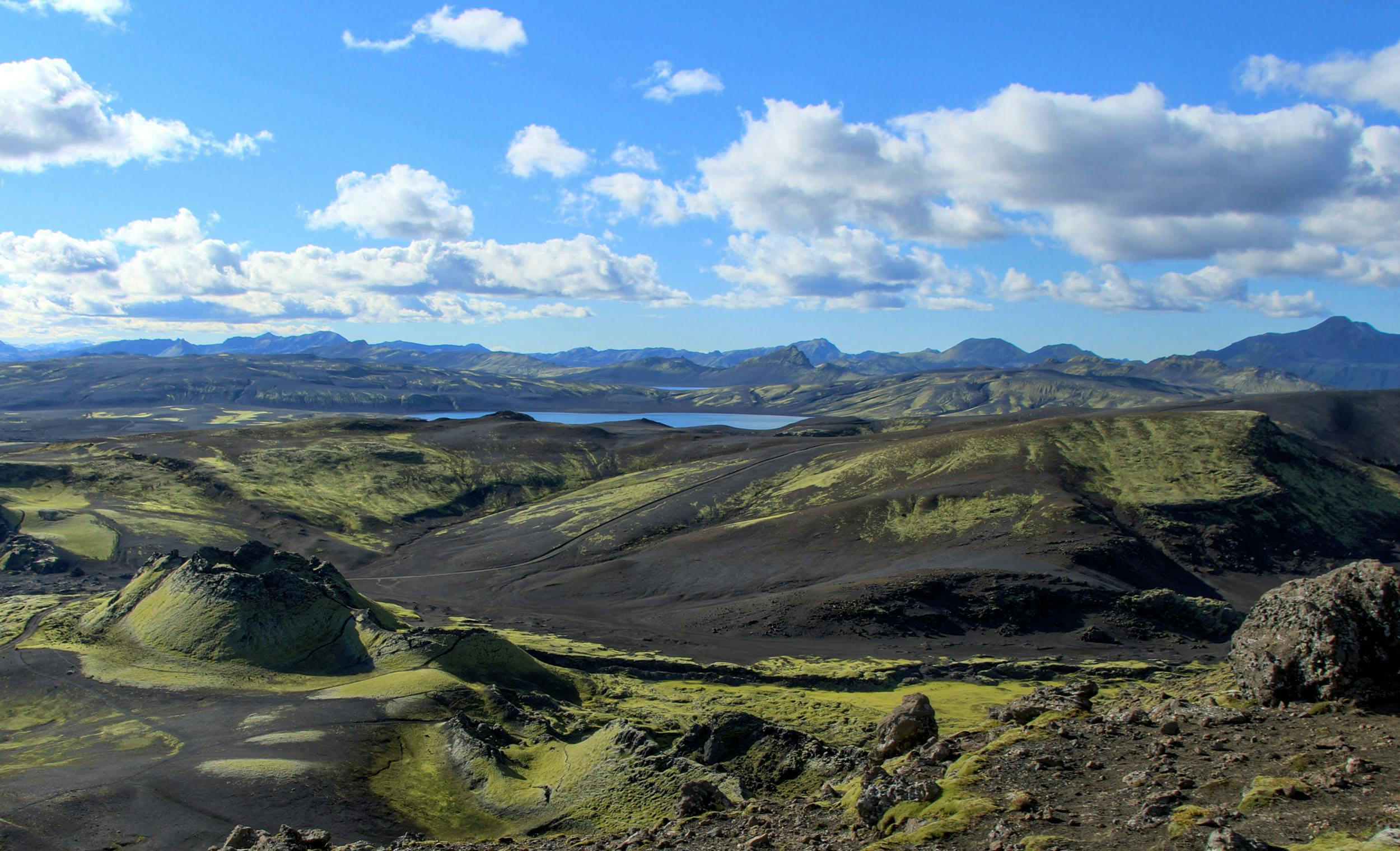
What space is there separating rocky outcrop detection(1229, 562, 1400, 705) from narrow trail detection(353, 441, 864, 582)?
80.5m

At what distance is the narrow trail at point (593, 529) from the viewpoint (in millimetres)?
92375

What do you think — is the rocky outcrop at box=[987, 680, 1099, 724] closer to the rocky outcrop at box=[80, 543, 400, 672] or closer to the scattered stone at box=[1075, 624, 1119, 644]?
the rocky outcrop at box=[80, 543, 400, 672]

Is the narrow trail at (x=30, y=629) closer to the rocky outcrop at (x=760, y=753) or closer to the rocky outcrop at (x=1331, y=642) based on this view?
the rocky outcrop at (x=760, y=753)

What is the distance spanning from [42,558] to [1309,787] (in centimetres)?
10234

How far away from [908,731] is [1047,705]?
4.73 meters

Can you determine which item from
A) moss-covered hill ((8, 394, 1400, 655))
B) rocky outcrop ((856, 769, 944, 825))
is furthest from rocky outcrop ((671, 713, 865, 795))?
moss-covered hill ((8, 394, 1400, 655))

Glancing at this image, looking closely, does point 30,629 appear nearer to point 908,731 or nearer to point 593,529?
point 908,731

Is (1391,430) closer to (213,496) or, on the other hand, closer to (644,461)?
(644,461)

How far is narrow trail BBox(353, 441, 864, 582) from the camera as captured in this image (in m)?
92.4

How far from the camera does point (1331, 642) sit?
1909cm

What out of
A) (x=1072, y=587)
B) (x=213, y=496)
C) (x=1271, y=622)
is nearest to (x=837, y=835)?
(x=1271, y=622)

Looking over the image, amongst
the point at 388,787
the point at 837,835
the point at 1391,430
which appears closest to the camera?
the point at 837,835

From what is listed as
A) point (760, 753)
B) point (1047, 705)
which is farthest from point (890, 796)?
point (760, 753)

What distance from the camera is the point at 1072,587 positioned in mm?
74188
